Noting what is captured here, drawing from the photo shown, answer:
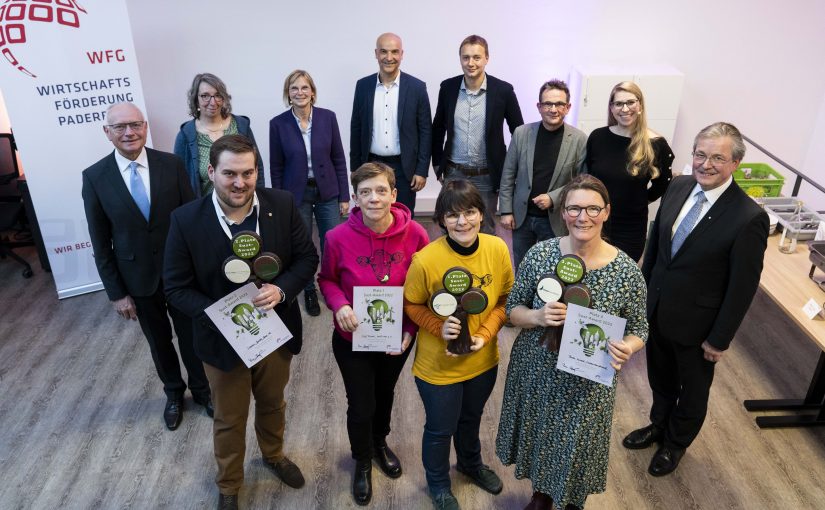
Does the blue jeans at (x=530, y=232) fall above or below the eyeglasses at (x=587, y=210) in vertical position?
below

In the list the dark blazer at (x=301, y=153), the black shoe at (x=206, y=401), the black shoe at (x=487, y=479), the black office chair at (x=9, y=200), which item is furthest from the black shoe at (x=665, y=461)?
the black office chair at (x=9, y=200)

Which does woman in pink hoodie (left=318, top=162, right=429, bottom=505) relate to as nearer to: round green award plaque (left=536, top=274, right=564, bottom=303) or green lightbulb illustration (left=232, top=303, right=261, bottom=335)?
green lightbulb illustration (left=232, top=303, right=261, bottom=335)

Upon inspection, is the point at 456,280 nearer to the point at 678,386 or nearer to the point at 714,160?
the point at 714,160

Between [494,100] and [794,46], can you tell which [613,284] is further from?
[794,46]

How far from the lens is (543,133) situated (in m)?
3.63

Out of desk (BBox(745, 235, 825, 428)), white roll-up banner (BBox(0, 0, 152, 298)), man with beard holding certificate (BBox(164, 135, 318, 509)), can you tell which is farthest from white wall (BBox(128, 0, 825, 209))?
man with beard holding certificate (BBox(164, 135, 318, 509))

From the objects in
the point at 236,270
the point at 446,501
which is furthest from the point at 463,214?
the point at 446,501

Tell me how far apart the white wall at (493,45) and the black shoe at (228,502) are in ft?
12.3

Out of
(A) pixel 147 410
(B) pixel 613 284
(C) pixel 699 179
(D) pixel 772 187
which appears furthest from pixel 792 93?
(A) pixel 147 410

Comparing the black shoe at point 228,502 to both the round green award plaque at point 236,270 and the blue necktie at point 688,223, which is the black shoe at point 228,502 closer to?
the round green award plaque at point 236,270

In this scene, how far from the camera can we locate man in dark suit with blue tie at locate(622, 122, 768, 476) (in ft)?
8.15

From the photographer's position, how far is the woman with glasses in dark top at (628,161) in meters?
3.29

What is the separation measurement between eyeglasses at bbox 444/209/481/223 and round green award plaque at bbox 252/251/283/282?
0.66 meters

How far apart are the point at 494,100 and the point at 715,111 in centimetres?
282
